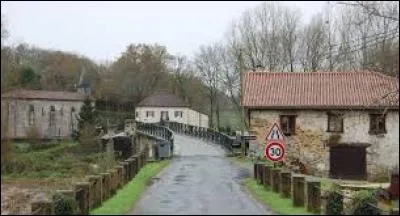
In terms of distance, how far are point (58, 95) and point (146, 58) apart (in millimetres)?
16600

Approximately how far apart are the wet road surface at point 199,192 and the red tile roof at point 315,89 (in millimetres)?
5634

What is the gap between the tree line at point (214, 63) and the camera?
6391cm

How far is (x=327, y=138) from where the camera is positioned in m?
Answer: 45.2

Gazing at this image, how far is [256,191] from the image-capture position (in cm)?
2602

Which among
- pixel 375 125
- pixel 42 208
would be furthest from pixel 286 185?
pixel 375 125

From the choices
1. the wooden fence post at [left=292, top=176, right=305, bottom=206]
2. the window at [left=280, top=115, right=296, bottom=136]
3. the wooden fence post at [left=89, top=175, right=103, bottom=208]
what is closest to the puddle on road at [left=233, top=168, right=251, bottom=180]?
the window at [left=280, top=115, right=296, bottom=136]

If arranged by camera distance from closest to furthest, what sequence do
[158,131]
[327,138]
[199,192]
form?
[199,192]
[327,138]
[158,131]

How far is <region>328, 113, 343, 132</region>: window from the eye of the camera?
45125 mm

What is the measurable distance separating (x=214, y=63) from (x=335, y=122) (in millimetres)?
44090

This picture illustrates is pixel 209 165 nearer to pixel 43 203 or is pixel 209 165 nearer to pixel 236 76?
pixel 43 203

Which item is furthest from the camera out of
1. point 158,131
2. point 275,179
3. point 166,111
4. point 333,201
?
point 166,111

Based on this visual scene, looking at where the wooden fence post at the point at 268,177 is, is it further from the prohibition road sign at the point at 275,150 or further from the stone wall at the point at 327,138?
the stone wall at the point at 327,138

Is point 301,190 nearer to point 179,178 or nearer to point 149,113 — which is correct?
point 179,178

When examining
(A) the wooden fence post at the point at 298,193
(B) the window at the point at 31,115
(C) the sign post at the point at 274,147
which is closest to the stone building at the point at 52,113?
(B) the window at the point at 31,115
